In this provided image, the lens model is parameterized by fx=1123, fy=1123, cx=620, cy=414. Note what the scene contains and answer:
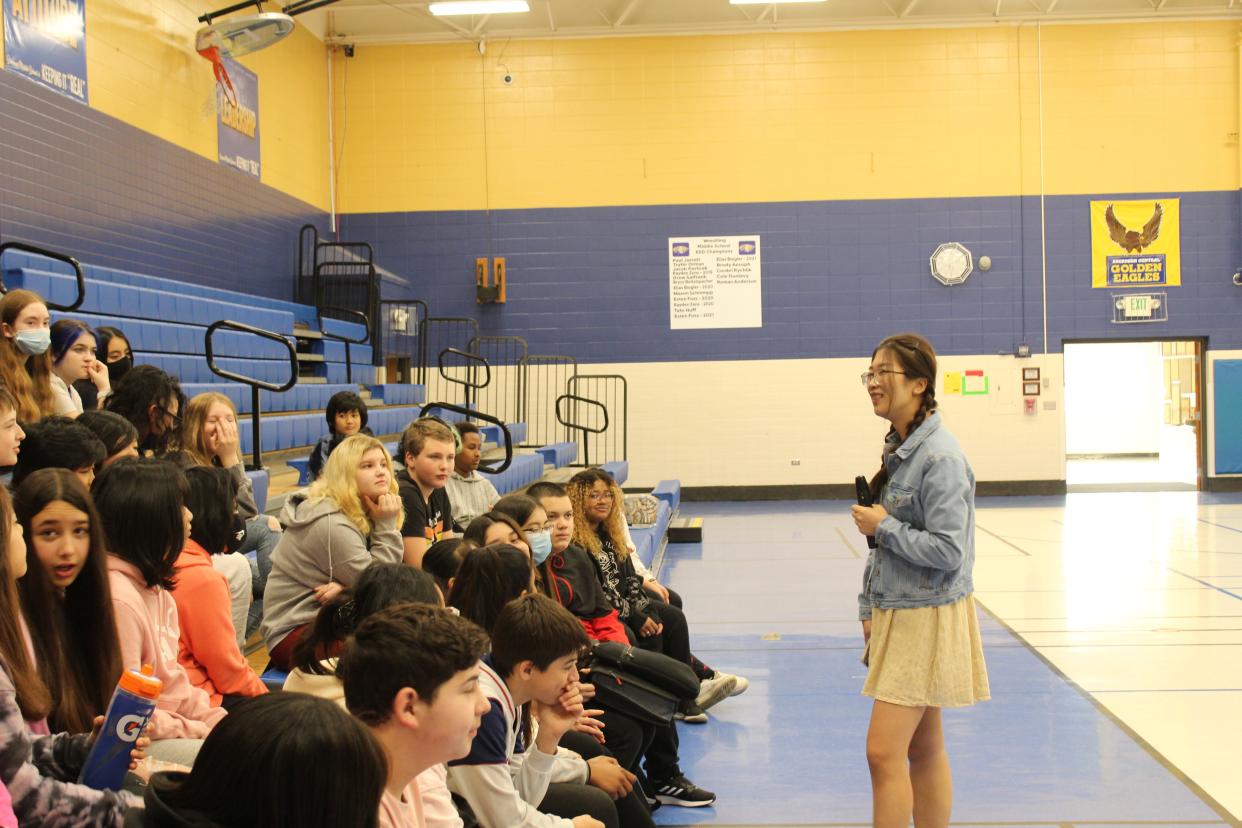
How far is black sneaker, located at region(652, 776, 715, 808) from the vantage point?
3.71 m

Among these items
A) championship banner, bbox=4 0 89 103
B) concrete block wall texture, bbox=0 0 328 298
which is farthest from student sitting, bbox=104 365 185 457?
championship banner, bbox=4 0 89 103

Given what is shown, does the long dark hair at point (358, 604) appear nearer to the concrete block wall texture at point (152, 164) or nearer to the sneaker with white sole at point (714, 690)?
the sneaker with white sole at point (714, 690)

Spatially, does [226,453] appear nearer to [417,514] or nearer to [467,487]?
[417,514]

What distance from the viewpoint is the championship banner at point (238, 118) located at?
10375 mm

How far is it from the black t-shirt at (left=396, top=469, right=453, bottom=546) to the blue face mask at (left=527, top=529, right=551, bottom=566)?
624 millimetres

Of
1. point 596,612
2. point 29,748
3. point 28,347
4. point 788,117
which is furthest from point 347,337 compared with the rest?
point 29,748

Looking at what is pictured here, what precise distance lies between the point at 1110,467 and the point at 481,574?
1604cm

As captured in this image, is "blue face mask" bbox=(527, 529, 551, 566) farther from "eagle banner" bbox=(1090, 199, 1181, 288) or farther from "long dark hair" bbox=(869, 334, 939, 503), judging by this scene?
"eagle banner" bbox=(1090, 199, 1181, 288)

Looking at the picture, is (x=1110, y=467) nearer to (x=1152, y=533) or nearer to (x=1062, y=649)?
(x=1152, y=533)

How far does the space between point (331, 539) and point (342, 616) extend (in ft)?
3.09

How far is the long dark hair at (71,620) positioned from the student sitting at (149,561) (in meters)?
0.14

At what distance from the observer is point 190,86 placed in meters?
9.80

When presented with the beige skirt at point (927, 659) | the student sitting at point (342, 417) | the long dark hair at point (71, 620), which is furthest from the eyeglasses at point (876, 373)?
the student sitting at point (342, 417)

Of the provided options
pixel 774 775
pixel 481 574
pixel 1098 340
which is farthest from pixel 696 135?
pixel 481 574
